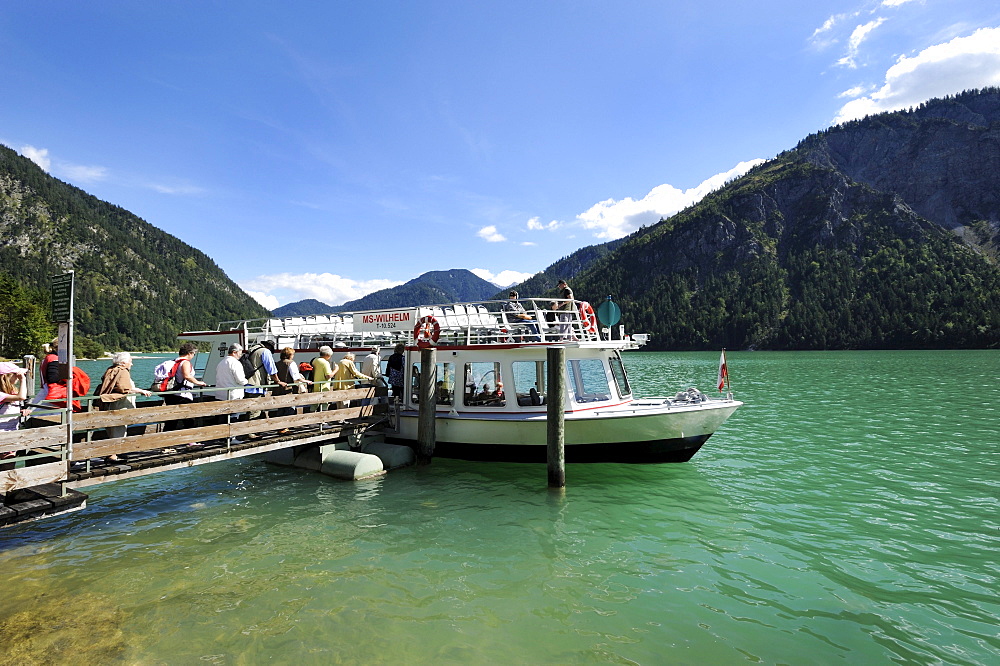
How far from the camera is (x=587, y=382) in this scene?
14.4 metres

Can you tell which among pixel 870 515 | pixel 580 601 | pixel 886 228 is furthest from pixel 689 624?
pixel 886 228

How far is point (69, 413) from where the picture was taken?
791cm

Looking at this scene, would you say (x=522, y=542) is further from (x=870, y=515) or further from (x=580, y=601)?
(x=870, y=515)

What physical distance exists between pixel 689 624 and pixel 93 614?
7.74m

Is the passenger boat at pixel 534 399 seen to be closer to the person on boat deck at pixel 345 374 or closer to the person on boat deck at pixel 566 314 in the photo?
the person on boat deck at pixel 566 314

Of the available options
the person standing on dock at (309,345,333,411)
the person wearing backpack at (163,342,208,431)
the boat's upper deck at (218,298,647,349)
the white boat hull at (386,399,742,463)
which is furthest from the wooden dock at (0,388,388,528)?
the white boat hull at (386,399,742,463)

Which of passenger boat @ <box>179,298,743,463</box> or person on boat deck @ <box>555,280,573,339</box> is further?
person on boat deck @ <box>555,280,573,339</box>

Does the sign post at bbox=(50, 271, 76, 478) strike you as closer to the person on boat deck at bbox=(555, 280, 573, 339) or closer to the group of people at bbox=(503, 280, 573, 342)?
the group of people at bbox=(503, 280, 573, 342)

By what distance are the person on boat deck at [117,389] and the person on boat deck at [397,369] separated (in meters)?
6.68

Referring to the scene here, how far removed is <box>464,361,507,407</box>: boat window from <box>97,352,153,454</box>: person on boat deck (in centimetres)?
772

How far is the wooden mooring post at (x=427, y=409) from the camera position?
14344 mm

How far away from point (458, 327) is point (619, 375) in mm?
4956

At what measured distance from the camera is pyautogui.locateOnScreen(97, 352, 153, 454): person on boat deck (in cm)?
978

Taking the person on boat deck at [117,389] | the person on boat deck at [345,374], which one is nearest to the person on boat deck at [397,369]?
the person on boat deck at [345,374]
